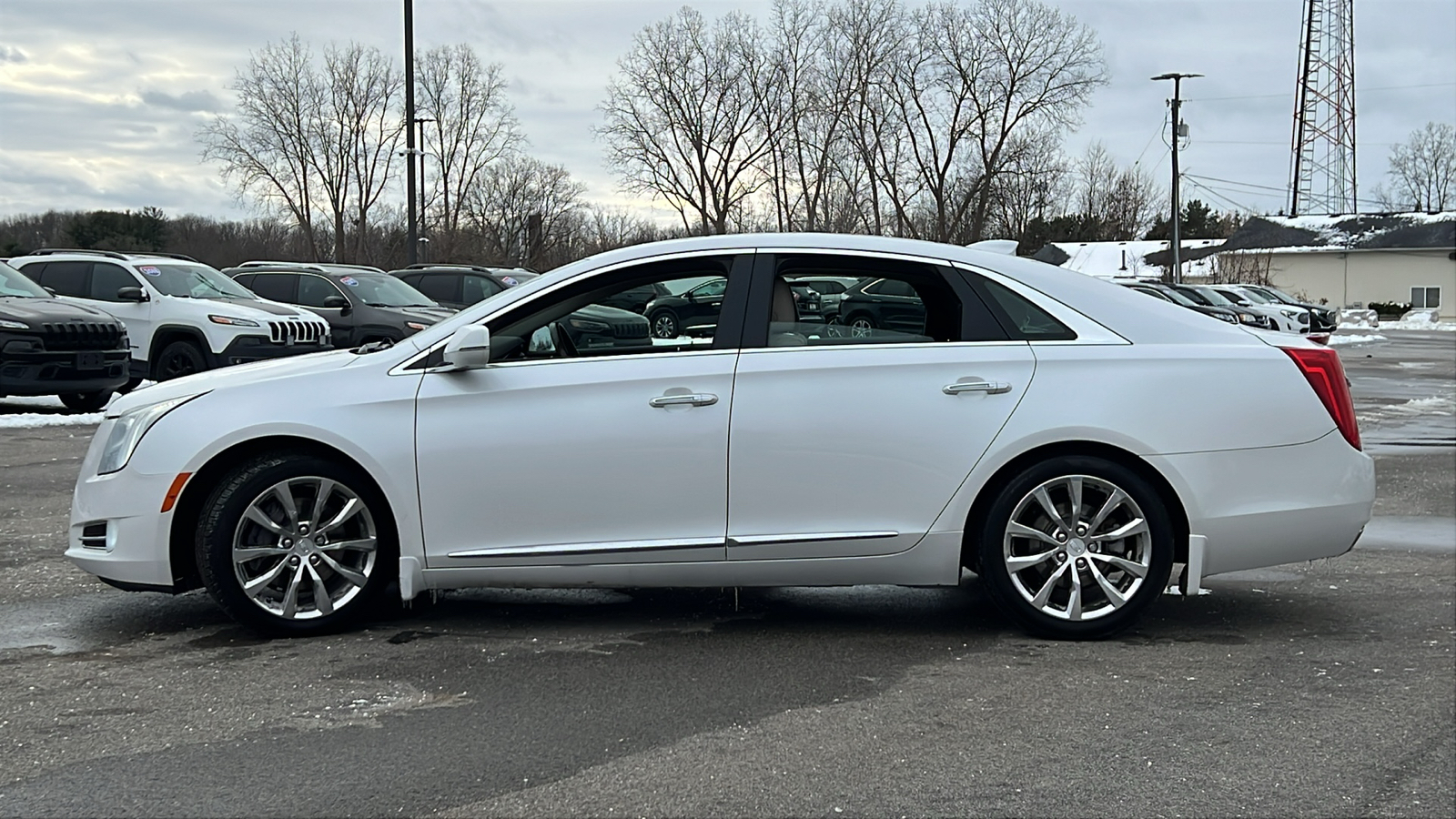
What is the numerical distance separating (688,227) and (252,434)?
52209mm

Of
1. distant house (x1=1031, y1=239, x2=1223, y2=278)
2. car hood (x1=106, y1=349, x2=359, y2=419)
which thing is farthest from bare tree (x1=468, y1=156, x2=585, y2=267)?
car hood (x1=106, y1=349, x2=359, y2=419)

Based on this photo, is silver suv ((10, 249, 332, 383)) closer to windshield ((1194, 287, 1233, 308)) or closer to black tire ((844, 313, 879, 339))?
black tire ((844, 313, 879, 339))

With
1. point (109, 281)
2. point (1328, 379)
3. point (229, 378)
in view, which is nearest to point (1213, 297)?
point (109, 281)

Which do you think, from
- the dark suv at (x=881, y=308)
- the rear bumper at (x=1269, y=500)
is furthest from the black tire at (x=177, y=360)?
the rear bumper at (x=1269, y=500)

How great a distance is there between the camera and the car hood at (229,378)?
17.7 feet

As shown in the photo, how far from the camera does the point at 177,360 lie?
643 inches

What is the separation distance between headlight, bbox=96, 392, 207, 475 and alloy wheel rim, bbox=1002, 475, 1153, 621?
10.8 feet

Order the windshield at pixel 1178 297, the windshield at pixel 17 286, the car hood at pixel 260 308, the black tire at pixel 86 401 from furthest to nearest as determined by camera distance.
Answer: the windshield at pixel 1178 297 → the car hood at pixel 260 308 → the black tire at pixel 86 401 → the windshield at pixel 17 286

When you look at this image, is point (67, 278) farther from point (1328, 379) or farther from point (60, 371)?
point (1328, 379)

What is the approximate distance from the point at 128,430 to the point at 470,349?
1450mm

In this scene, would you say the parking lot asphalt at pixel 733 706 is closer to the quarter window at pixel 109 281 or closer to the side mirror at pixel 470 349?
the side mirror at pixel 470 349

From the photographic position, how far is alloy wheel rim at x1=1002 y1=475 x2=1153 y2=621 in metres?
5.28

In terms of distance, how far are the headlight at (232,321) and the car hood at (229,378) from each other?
11.0 m

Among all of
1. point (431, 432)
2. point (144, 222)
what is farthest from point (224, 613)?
point (144, 222)
